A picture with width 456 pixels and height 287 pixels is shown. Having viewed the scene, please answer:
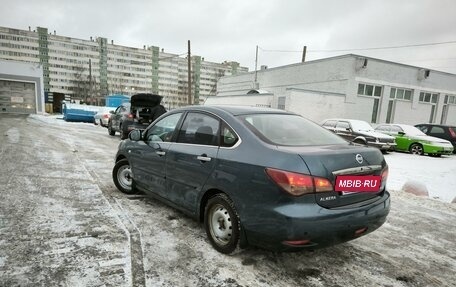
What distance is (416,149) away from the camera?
13414mm

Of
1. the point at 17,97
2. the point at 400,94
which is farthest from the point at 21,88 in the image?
the point at 400,94

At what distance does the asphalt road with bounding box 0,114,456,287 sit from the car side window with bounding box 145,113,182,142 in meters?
1.05

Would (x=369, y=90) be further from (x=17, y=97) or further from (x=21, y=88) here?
(x=17, y=97)

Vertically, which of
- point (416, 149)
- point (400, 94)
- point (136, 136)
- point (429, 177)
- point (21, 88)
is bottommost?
point (429, 177)

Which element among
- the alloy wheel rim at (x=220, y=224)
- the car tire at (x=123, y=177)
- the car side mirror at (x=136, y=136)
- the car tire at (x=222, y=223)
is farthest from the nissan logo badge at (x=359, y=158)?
the car tire at (x=123, y=177)

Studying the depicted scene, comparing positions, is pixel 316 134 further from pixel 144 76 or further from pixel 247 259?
pixel 144 76

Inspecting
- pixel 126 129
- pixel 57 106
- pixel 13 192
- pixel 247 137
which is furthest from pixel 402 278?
pixel 57 106

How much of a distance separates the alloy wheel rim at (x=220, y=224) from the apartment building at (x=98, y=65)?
7064 centimetres

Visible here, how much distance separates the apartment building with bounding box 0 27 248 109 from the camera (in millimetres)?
76625

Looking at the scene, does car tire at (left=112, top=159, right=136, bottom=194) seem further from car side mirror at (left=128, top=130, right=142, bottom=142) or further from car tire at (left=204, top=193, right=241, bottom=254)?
car tire at (left=204, top=193, right=241, bottom=254)

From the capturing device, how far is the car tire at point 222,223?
9.11 feet

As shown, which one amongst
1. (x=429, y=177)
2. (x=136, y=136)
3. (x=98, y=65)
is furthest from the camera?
(x=98, y=65)

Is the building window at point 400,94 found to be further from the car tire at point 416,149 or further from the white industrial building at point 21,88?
the white industrial building at point 21,88

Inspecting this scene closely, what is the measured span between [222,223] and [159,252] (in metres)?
0.72
